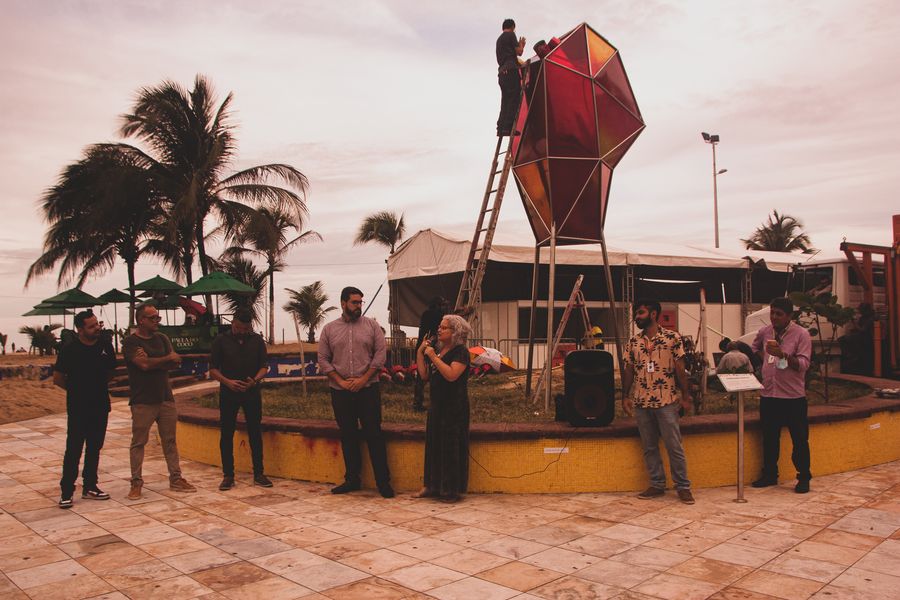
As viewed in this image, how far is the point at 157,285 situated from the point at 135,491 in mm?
17556

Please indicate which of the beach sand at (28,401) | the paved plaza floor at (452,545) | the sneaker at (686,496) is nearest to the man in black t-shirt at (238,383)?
the paved plaza floor at (452,545)

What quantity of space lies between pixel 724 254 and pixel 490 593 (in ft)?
56.9

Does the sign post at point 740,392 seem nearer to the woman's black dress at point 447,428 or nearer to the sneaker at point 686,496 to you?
the sneaker at point 686,496

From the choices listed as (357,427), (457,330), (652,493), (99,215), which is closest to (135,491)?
(357,427)

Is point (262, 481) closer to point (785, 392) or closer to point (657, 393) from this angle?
point (657, 393)

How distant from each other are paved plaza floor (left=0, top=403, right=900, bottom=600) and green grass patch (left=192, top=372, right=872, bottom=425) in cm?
200

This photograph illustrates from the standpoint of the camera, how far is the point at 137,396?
665 centimetres

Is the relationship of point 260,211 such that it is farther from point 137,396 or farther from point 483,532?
point 483,532

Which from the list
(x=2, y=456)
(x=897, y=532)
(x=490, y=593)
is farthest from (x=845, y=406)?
(x=2, y=456)

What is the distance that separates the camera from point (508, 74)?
31.2 feet

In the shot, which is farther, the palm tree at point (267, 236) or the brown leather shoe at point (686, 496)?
the palm tree at point (267, 236)

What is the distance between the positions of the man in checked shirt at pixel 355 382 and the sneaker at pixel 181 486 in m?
1.36

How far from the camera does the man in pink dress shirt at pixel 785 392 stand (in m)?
6.44

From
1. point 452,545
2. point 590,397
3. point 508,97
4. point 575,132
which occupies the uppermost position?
point 508,97
